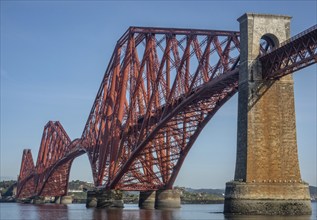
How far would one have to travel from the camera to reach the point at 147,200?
88.0 m

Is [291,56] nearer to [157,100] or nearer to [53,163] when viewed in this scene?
[157,100]

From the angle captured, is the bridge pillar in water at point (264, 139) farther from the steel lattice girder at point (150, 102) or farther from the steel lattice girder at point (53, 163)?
the steel lattice girder at point (53, 163)

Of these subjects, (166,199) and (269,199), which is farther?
(166,199)

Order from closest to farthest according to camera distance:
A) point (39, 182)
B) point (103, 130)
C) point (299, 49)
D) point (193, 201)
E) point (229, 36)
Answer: point (299, 49) → point (229, 36) → point (103, 130) → point (39, 182) → point (193, 201)

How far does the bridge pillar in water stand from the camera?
48156 mm

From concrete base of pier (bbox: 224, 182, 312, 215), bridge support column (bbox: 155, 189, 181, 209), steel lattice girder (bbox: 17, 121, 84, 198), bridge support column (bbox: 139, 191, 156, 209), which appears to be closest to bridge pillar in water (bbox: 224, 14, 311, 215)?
concrete base of pier (bbox: 224, 182, 312, 215)

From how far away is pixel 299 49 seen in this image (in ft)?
156

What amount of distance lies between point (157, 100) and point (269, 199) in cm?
2945

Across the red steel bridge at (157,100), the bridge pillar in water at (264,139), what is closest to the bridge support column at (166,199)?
the red steel bridge at (157,100)

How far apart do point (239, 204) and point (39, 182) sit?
419ft

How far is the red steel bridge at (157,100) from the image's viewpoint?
61.6 metres

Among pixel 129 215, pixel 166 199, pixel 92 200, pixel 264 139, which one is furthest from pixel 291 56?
pixel 92 200

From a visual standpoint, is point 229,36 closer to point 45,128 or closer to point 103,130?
point 103,130

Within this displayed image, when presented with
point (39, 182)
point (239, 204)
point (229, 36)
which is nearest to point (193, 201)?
point (39, 182)
